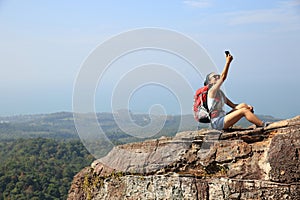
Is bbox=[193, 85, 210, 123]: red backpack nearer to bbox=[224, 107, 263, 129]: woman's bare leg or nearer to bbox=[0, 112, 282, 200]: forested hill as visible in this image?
bbox=[224, 107, 263, 129]: woman's bare leg

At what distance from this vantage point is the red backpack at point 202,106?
32.9ft

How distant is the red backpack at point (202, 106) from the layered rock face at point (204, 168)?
14.9 inches

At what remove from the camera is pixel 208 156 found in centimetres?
960

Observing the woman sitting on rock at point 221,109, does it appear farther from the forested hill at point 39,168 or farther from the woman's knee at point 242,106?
→ the forested hill at point 39,168

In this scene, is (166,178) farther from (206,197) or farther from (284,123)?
(284,123)

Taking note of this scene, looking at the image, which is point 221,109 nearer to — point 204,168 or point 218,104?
point 218,104

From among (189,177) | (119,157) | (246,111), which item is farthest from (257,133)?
(119,157)

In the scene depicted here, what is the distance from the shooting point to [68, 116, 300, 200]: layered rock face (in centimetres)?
851

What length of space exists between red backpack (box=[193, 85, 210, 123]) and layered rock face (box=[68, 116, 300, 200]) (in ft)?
1.24

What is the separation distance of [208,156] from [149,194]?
167 centimetres

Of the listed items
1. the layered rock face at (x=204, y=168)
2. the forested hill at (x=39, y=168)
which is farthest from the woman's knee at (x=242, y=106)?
the forested hill at (x=39, y=168)

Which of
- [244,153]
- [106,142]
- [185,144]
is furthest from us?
[106,142]

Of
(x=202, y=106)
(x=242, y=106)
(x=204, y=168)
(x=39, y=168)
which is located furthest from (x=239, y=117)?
(x=39, y=168)

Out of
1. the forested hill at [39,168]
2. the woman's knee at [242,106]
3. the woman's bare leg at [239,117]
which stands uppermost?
the woman's knee at [242,106]
